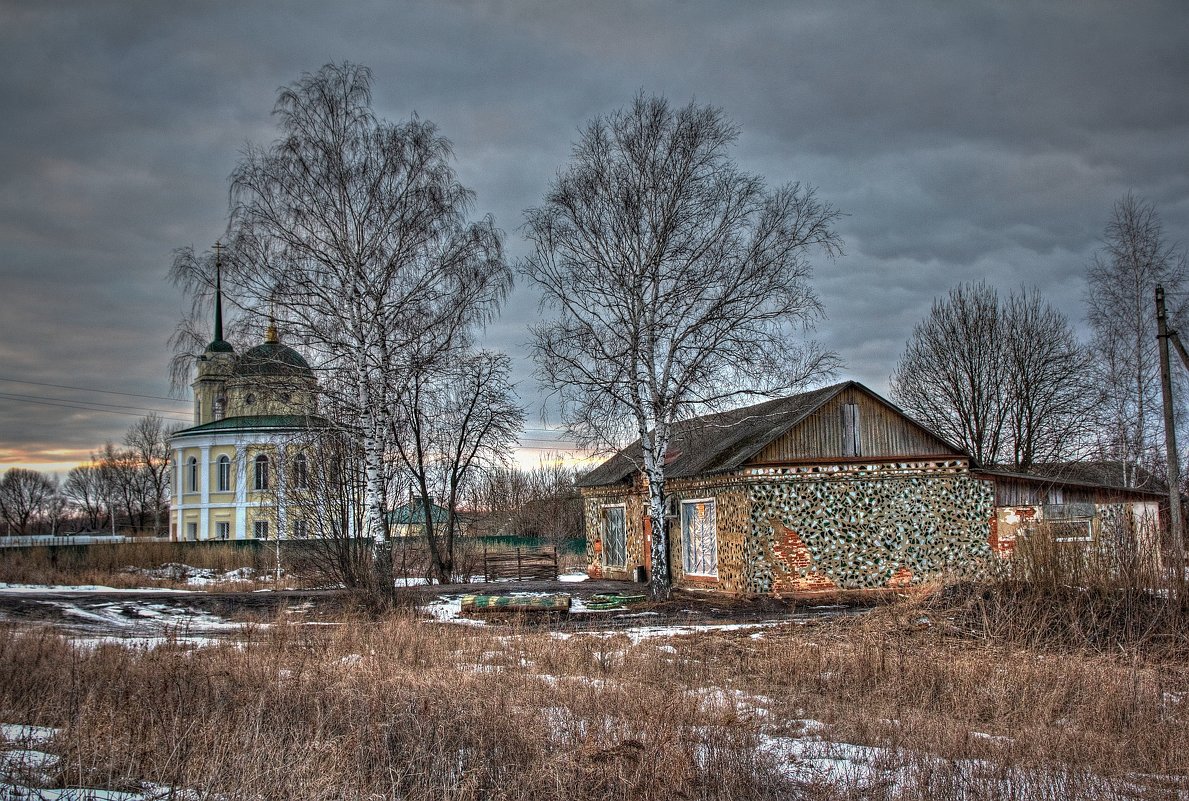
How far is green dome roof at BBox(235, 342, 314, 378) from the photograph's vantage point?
754 inches

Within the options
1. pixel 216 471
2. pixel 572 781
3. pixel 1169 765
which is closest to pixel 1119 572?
pixel 1169 765

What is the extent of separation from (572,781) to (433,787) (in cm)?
91

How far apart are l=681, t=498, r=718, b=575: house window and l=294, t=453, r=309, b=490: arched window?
390 inches

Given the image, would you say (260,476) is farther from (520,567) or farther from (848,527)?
(848,527)

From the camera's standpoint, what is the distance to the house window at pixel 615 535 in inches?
1155

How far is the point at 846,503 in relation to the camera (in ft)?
73.2

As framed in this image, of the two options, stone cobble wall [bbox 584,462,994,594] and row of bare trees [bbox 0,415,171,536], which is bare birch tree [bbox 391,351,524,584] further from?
row of bare trees [bbox 0,415,171,536]

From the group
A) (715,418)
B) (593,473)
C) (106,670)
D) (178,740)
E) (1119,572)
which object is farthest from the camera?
(593,473)

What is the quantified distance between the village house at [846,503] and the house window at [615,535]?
4819 millimetres

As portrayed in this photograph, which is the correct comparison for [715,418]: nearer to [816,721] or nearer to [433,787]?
[816,721]

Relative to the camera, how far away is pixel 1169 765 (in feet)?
22.4

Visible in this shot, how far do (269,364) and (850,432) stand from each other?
13477 millimetres

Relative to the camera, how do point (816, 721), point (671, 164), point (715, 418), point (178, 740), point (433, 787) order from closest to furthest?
1. point (433, 787)
2. point (178, 740)
3. point (816, 721)
4. point (671, 164)
5. point (715, 418)

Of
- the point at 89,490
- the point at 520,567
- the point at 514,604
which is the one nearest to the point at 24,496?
the point at 89,490
